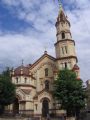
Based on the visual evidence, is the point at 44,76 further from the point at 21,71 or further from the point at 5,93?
the point at 5,93

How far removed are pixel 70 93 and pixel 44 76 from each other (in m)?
17.7

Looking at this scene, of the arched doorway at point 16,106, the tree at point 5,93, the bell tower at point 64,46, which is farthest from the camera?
the bell tower at point 64,46

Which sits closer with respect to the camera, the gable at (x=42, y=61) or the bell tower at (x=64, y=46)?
the bell tower at (x=64, y=46)

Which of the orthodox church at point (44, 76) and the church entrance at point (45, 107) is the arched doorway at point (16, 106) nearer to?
the orthodox church at point (44, 76)

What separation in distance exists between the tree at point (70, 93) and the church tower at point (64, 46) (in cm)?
1148

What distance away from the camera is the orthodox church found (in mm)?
56594

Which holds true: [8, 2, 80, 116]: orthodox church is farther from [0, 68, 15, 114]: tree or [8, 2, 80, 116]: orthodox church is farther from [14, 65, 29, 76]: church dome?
[0, 68, 15, 114]: tree

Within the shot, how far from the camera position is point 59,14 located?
221ft

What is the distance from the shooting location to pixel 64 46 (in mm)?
61250

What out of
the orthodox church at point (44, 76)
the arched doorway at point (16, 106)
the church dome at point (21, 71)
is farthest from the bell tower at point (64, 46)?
the arched doorway at point (16, 106)

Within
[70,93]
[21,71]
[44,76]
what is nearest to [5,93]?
[21,71]

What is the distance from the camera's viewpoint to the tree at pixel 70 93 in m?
44.8

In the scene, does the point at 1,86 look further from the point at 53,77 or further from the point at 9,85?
the point at 53,77

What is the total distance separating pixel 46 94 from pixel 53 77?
5524mm
